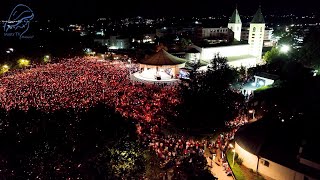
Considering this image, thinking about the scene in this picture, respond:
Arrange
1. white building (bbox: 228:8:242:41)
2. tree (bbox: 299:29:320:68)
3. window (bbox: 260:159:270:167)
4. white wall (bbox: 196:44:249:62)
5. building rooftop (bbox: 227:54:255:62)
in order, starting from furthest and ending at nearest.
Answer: white building (bbox: 228:8:242:41) < building rooftop (bbox: 227:54:255:62) < white wall (bbox: 196:44:249:62) < tree (bbox: 299:29:320:68) < window (bbox: 260:159:270:167)

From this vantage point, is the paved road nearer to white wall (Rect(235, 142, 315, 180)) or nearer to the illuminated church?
white wall (Rect(235, 142, 315, 180))

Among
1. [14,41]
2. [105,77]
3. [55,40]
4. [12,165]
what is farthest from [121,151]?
[55,40]

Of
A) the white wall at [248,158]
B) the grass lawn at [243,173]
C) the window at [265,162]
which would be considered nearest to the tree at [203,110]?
the white wall at [248,158]

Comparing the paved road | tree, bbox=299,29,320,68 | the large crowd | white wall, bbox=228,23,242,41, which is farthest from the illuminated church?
the paved road

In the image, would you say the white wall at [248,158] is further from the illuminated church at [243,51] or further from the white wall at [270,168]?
the illuminated church at [243,51]

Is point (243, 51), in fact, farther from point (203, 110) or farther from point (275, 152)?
point (275, 152)

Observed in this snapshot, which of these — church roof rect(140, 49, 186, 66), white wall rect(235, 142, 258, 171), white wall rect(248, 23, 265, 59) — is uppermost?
white wall rect(248, 23, 265, 59)

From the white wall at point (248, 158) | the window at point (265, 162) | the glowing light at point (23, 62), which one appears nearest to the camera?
the window at point (265, 162)
